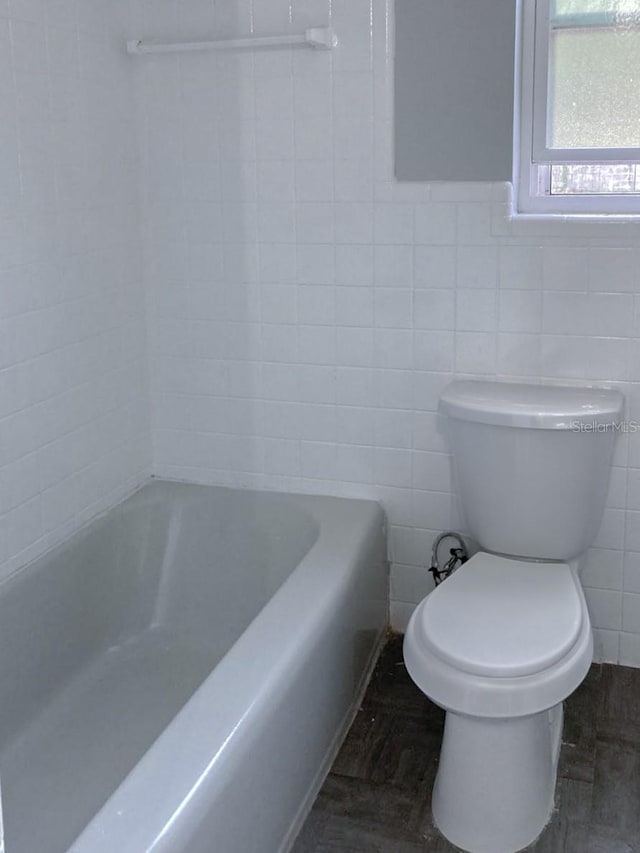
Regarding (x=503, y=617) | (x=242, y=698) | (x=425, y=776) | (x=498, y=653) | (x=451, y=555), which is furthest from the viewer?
(x=451, y=555)

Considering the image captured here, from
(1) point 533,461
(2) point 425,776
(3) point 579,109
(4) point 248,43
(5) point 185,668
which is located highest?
(4) point 248,43

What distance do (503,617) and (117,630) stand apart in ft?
3.53

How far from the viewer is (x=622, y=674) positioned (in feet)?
8.34

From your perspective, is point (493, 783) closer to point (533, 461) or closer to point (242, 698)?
point (242, 698)

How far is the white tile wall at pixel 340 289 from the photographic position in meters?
2.37

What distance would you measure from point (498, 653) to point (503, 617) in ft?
0.46

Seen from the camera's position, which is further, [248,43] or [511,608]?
[248,43]

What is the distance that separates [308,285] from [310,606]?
900 mm

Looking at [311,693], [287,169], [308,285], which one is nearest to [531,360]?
[308,285]

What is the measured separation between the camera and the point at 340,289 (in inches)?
99.8

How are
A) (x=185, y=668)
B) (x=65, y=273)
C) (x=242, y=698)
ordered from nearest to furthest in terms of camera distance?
(x=242, y=698)
(x=65, y=273)
(x=185, y=668)

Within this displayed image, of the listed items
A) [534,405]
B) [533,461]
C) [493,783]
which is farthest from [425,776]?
[534,405]

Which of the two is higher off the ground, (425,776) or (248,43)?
(248,43)

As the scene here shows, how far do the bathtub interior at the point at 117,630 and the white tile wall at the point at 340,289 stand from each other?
202 mm
